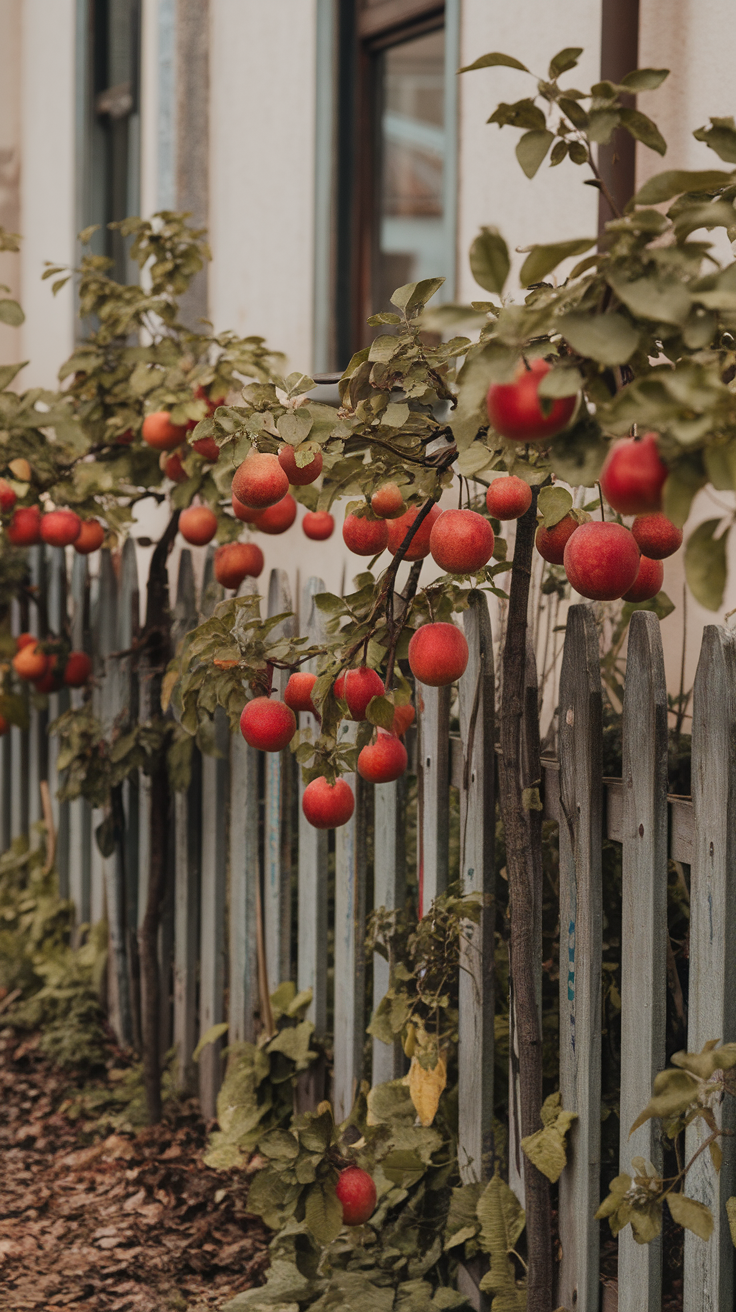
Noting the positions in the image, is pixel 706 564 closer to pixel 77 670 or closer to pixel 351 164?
pixel 77 670

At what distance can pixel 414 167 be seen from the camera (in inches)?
331

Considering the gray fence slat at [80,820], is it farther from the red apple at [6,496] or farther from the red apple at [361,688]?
the red apple at [361,688]

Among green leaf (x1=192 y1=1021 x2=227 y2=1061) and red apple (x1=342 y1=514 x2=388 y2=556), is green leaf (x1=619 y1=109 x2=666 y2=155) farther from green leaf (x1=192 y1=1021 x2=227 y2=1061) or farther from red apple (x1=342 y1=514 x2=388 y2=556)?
green leaf (x1=192 y1=1021 x2=227 y2=1061)

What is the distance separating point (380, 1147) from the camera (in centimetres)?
239

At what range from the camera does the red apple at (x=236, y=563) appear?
112 inches

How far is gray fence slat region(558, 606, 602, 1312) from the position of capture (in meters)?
2.05

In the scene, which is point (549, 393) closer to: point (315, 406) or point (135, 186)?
point (315, 406)

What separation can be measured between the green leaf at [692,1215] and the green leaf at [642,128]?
1.23 metres

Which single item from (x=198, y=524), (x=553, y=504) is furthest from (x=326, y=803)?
(x=198, y=524)

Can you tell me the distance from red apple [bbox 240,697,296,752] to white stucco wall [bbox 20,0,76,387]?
4989mm

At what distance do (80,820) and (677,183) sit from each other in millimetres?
3670

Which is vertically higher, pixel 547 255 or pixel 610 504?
pixel 547 255

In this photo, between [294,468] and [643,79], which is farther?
[294,468]

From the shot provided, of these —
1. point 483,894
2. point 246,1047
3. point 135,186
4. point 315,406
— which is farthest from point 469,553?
point 135,186
